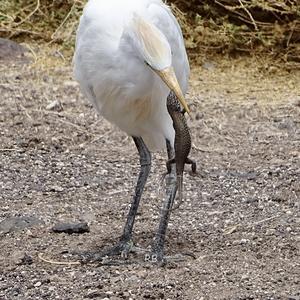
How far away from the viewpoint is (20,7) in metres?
8.93

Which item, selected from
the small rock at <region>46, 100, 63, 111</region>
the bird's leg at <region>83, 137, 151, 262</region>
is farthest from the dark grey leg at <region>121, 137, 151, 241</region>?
the small rock at <region>46, 100, 63, 111</region>

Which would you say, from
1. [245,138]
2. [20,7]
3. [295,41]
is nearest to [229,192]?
[245,138]

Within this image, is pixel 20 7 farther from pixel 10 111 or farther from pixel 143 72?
pixel 143 72

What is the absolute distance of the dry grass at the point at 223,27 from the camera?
321 inches

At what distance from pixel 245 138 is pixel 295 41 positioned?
6.78 feet

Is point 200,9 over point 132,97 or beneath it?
beneath

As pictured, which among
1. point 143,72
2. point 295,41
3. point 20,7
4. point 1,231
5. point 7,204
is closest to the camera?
point 143,72

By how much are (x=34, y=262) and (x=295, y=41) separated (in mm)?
4528

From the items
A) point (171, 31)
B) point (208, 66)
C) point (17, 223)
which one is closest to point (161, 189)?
point (17, 223)

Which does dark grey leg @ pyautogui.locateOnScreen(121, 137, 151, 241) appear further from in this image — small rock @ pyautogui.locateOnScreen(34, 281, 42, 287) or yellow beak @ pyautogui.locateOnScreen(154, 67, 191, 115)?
yellow beak @ pyautogui.locateOnScreen(154, 67, 191, 115)

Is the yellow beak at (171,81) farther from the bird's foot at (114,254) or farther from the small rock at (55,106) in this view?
the small rock at (55,106)

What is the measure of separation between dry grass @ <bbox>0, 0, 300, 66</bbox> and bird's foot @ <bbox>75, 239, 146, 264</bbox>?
146 inches

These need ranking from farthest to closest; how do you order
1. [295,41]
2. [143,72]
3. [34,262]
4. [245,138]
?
1. [295,41]
2. [245,138]
3. [34,262]
4. [143,72]

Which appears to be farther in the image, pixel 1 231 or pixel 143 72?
pixel 1 231
